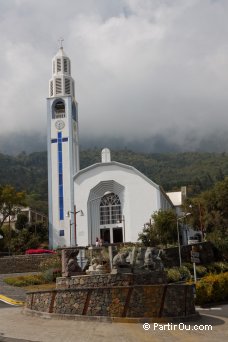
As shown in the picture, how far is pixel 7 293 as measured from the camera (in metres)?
21.6

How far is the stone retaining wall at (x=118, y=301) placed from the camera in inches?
520

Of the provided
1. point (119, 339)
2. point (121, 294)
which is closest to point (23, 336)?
point (119, 339)

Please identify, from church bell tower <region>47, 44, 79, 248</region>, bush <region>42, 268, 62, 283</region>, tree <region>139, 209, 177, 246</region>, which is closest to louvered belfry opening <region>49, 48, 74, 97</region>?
church bell tower <region>47, 44, 79, 248</region>

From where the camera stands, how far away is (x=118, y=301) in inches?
520

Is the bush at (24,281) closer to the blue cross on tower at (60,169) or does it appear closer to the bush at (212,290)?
the bush at (212,290)

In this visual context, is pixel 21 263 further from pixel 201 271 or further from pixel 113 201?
pixel 113 201

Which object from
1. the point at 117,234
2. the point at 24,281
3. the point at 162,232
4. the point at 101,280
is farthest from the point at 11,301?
the point at 117,234

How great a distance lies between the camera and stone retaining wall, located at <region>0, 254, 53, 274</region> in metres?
32.8

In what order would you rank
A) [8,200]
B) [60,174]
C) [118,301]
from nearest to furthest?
[118,301]
[8,200]
[60,174]

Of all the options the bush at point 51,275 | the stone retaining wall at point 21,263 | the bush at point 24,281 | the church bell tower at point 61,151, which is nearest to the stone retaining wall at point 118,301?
the bush at point 24,281

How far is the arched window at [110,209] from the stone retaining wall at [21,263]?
1687 centimetres

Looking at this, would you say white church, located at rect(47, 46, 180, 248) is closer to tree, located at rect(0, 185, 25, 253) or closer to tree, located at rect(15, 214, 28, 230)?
tree, located at rect(0, 185, 25, 253)

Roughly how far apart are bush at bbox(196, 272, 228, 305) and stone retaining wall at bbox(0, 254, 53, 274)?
Result: 15322mm

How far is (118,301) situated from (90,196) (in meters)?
35.8
